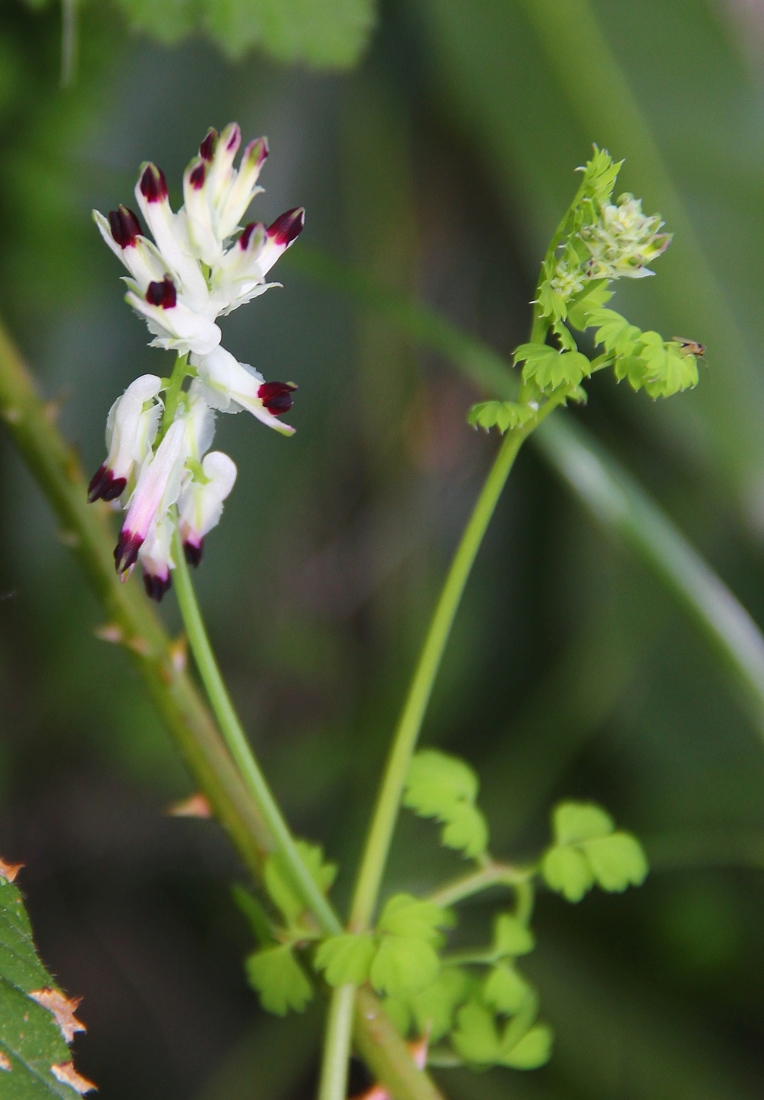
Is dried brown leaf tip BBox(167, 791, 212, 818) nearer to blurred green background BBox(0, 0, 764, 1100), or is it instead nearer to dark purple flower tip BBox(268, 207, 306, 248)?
dark purple flower tip BBox(268, 207, 306, 248)

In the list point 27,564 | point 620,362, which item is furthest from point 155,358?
point 620,362

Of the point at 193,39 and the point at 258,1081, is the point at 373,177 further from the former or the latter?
the point at 258,1081

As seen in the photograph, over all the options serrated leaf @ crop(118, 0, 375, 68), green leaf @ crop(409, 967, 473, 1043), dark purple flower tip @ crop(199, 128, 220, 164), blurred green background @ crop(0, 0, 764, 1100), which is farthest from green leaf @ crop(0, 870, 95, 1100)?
blurred green background @ crop(0, 0, 764, 1100)

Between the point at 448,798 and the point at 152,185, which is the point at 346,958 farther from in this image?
the point at 152,185

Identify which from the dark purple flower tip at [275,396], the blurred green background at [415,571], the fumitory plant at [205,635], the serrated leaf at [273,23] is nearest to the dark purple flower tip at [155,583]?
the fumitory plant at [205,635]

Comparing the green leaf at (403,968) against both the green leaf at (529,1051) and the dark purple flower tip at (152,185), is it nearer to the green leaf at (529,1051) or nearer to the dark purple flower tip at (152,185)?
the green leaf at (529,1051)

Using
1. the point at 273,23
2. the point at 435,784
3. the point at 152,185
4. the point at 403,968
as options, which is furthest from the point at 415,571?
the point at 152,185

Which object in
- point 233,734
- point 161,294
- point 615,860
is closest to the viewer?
point 161,294

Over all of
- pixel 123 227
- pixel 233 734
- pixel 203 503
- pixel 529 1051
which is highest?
pixel 123 227
